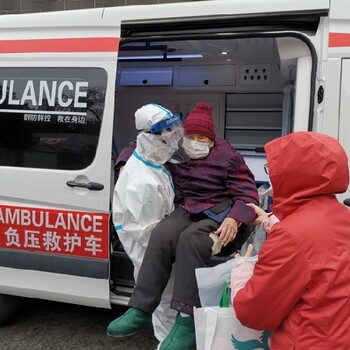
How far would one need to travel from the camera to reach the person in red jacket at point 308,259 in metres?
1.31

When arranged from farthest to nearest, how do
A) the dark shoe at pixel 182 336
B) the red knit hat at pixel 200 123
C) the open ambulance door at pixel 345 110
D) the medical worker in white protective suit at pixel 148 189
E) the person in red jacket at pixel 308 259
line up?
1. the red knit hat at pixel 200 123
2. the medical worker in white protective suit at pixel 148 189
3. the open ambulance door at pixel 345 110
4. the dark shoe at pixel 182 336
5. the person in red jacket at pixel 308 259

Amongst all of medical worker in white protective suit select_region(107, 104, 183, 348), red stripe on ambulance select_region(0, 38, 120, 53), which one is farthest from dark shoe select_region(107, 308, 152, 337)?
red stripe on ambulance select_region(0, 38, 120, 53)

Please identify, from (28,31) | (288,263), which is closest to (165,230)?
(288,263)

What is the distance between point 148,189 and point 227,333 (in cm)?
89

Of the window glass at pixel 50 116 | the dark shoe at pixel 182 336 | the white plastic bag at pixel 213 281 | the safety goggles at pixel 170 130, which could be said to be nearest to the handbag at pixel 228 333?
the white plastic bag at pixel 213 281

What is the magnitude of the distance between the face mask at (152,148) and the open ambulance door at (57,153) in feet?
0.81

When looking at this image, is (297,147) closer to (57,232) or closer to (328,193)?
(328,193)

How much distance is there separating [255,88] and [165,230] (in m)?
2.42

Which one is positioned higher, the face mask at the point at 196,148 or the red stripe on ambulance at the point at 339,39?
the red stripe on ambulance at the point at 339,39

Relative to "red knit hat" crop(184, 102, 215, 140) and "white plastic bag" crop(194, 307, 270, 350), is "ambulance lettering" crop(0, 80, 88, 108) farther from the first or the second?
"white plastic bag" crop(194, 307, 270, 350)

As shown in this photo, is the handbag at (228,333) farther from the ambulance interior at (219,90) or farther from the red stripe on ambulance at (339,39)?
the ambulance interior at (219,90)

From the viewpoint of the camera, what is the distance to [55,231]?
8.49 ft

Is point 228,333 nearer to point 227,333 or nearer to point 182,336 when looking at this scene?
point 227,333

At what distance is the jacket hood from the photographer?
1336 mm
